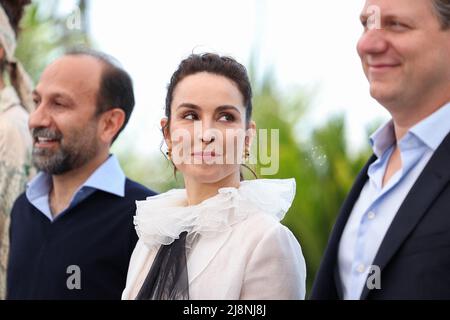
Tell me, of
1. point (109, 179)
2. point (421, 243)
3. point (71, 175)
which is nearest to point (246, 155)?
point (421, 243)

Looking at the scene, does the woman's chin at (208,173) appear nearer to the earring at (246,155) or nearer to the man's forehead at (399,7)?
the earring at (246,155)

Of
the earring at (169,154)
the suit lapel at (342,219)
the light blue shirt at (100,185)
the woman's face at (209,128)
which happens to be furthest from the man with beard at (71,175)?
the suit lapel at (342,219)

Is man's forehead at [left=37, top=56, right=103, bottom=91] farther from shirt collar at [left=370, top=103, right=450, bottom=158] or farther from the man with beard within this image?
shirt collar at [left=370, top=103, right=450, bottom=158]

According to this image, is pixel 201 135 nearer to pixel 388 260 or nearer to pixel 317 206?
pixel 388 260

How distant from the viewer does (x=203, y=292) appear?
1.35 m

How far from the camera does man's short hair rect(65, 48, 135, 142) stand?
6.42ft

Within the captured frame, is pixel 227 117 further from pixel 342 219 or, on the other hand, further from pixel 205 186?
pixel 342 219

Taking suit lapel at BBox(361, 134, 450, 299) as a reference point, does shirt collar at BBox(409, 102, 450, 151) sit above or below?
above

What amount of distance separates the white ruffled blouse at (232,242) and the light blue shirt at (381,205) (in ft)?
0.30

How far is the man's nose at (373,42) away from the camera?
1.33 m

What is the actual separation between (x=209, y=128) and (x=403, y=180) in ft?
1.25

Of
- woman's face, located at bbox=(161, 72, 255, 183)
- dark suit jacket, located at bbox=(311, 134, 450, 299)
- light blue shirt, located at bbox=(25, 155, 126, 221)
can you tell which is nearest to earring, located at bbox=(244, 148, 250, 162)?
woman's face, located at bbox=(161, 72, 255, 183)
